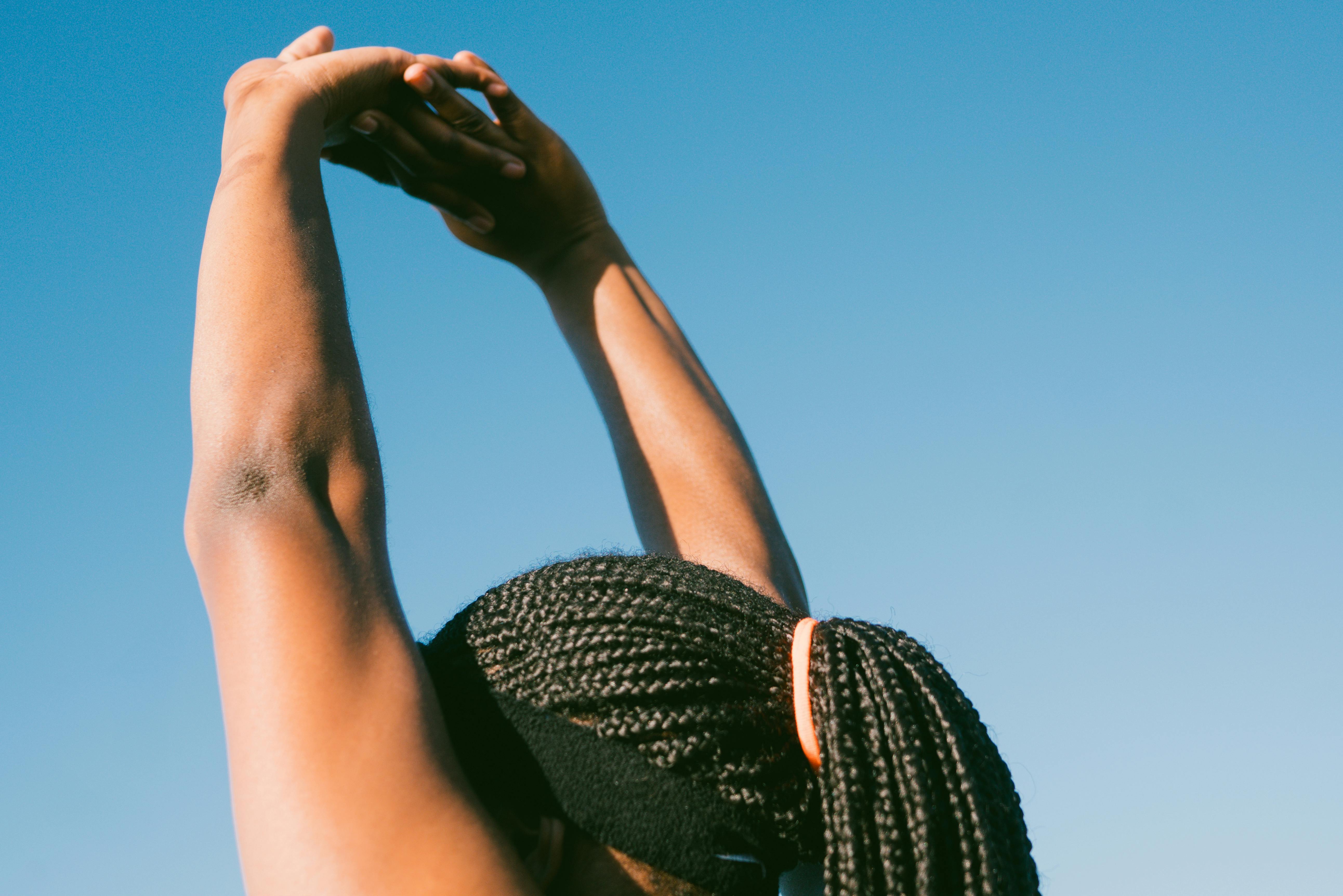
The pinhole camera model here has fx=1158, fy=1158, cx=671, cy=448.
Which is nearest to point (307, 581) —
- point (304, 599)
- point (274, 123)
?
point (304, 599)

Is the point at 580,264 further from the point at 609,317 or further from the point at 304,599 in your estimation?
the point at 304,599

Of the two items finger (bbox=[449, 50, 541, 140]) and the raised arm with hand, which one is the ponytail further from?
finger (bbox=[449, 50, 541, 140])

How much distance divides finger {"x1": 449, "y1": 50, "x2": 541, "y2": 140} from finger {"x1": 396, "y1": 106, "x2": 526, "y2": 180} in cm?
9

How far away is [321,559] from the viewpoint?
69.1 inches

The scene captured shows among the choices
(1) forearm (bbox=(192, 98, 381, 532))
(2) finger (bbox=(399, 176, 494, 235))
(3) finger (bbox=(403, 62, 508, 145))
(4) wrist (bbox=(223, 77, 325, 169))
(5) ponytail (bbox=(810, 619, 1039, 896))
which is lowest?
(5) ponytail (bbox=(810, 619, 1039, 896))

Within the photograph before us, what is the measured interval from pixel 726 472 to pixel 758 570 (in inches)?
12.8

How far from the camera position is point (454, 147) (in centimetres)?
336

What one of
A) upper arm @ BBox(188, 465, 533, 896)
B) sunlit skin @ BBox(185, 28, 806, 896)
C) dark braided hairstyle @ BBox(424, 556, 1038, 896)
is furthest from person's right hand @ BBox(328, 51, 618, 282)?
upper arm @ BBox(188, 465, 533, 896)

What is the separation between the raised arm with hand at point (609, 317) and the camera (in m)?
3.02

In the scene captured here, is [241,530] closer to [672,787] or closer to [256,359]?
[256,359]

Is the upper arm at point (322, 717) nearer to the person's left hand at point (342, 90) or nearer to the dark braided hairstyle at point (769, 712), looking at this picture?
the dark braided hairstyle at point (769, 712)

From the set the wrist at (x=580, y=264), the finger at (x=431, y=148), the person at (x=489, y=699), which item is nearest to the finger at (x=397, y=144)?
the finger at (x=431, y=148)

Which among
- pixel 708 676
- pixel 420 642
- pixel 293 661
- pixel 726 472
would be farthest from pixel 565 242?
pixel 293 661

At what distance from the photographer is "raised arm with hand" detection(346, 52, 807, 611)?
3021 millimetres
